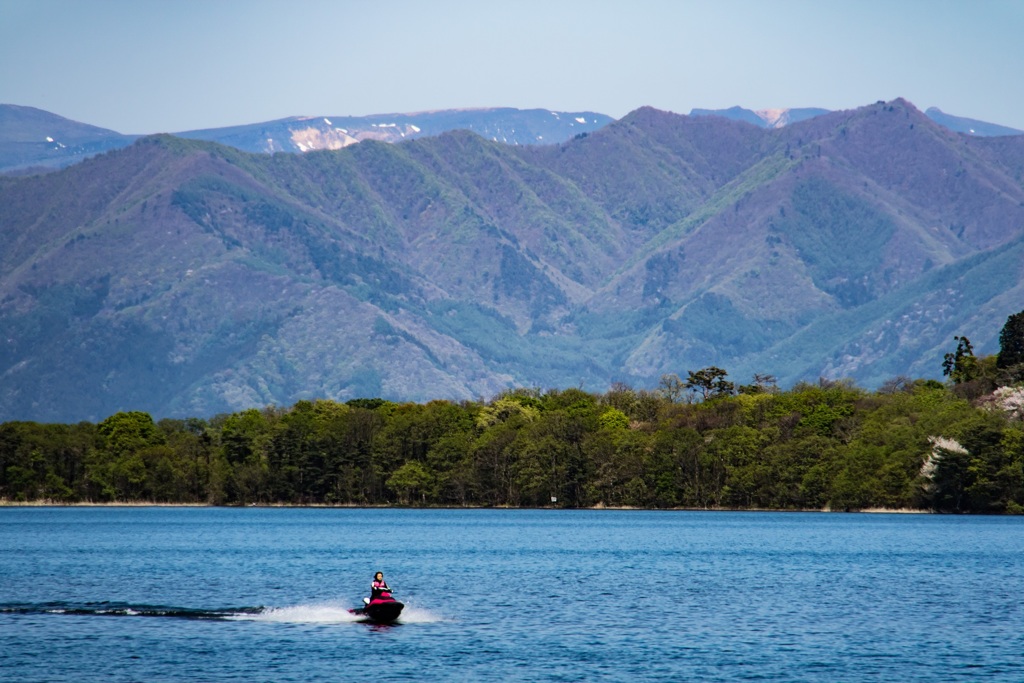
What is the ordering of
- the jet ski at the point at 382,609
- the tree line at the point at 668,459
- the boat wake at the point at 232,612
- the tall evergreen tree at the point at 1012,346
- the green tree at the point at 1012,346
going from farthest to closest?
the tall evergreen tree at the point at 1012,346 → the green tree at the point at 1012,346 → the tree line at the point at 668,459 → the boat wake at the point at 232,612 → the jet ski at the point at 382,609

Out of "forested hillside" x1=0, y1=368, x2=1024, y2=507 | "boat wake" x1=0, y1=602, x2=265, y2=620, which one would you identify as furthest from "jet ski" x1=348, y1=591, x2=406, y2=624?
"forested hillside" x1=0, y1=368, x2=1024, y2=507

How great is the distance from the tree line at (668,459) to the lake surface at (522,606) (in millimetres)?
16779

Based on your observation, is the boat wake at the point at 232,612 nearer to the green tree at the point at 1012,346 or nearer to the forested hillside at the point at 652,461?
the forested hillside at the point at 652,461

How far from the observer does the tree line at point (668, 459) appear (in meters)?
156

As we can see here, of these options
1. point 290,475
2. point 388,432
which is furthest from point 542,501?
point 290,475

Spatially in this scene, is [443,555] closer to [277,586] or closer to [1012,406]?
[277,586]

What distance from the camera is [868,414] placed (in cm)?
18350

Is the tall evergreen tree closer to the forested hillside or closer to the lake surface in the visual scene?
the forested hillside

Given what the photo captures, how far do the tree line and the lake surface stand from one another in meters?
16.8

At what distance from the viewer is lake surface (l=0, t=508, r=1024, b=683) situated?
59969 mm

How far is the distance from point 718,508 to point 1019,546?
64.5 metres

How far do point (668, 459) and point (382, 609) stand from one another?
356 ft

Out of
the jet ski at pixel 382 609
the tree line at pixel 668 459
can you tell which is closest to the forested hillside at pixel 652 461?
the tree line at pixel 668 459

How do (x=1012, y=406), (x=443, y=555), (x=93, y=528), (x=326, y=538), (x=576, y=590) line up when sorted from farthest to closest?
(x=1012, y=406)
(x=93, y=528)
(x=326, y=538)
(x=443, y=555)
(x=576, y=590)
